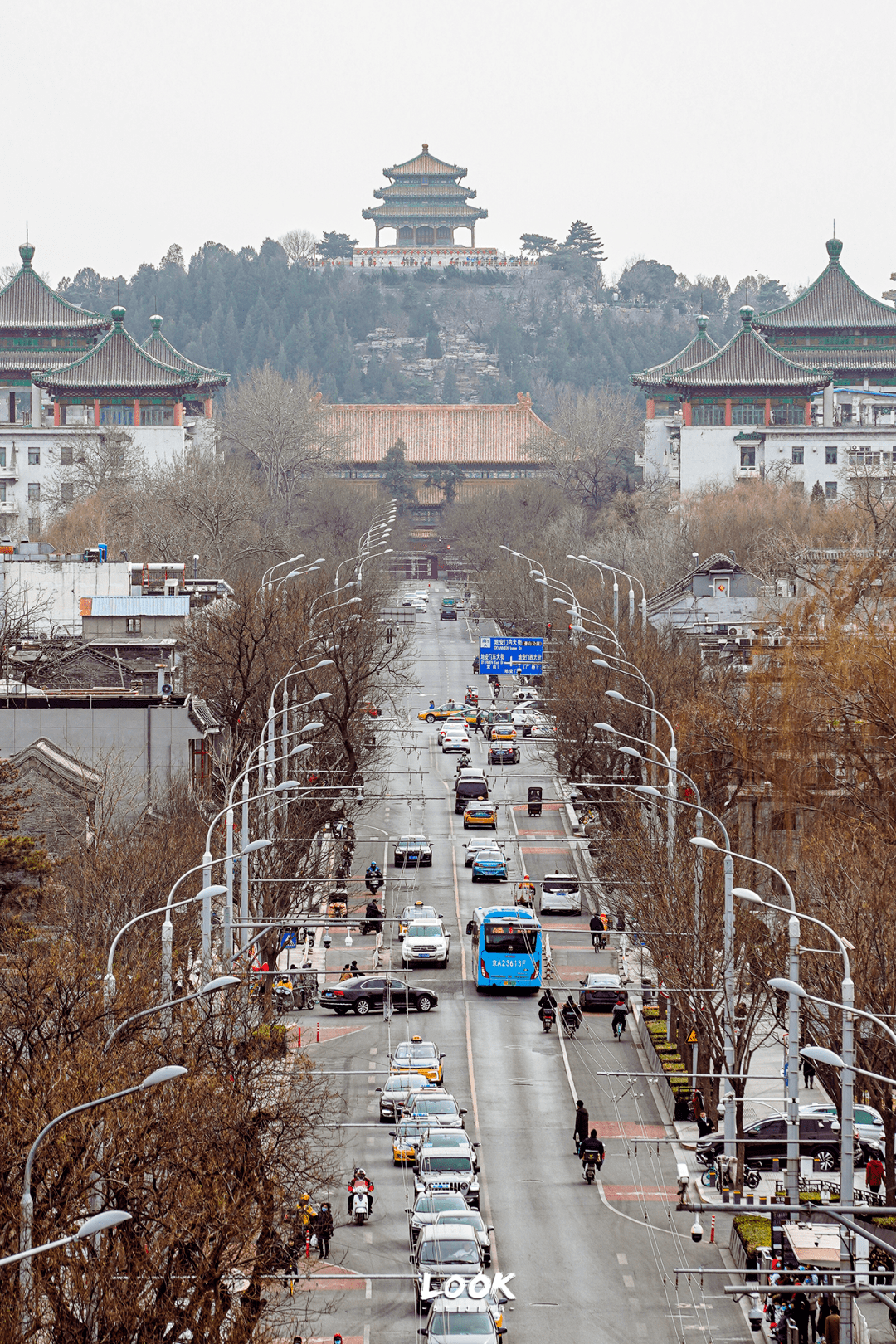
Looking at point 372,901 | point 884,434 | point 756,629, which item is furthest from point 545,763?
point 884,434

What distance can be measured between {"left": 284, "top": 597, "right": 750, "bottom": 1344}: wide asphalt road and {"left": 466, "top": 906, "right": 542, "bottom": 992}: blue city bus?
424 mm

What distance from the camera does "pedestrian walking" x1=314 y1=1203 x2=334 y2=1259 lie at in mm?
26109

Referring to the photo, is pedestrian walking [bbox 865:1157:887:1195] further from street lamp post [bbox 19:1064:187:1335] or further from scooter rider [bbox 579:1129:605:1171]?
street lamp post [bbox 19:1064:187:1335]

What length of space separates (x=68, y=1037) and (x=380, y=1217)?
730cm

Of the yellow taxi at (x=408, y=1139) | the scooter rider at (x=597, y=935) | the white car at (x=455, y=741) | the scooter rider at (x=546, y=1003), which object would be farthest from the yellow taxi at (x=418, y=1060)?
the white car at (x=455, y=741)

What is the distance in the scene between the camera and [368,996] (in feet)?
135

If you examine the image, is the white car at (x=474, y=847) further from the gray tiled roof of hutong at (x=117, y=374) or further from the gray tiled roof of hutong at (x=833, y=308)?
the gray tiled roof of hutong at (x=833, y=308)

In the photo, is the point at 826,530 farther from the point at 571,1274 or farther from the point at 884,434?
the point at 571,1274

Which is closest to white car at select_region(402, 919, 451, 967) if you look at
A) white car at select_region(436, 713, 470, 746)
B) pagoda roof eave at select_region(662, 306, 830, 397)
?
white car at select_region(436, 713, 470, 746)

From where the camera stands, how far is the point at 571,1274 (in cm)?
2652

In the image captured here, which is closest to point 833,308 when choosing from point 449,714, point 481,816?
point 449,714

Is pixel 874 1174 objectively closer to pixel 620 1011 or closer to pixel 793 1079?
pixel 793 1079

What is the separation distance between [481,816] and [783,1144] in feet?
87.2

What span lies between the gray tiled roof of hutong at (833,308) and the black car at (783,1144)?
4110 inches
